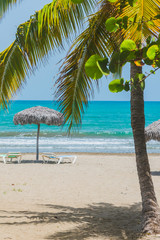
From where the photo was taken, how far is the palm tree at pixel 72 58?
4738 millimetres

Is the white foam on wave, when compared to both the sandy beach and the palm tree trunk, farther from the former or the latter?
the palm tree trunk

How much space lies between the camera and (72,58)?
17.1ft

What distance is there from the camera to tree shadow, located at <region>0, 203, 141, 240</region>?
4.80 meters

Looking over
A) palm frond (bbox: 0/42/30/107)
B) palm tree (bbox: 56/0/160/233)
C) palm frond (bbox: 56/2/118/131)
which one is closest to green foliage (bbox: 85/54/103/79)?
palm tree (bbox: 56/0/160/233)

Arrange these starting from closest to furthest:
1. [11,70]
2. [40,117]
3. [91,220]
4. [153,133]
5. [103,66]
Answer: [103,66], [11,70], [91,220], [153,133], [40,117]

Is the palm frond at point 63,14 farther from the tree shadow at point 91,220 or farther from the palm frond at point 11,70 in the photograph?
the tree shadow at point 91,220

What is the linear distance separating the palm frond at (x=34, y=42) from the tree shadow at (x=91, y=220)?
6.06 ft

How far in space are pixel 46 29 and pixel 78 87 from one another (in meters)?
0.97

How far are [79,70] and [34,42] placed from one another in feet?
2.67

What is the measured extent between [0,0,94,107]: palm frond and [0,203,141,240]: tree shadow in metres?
1.85

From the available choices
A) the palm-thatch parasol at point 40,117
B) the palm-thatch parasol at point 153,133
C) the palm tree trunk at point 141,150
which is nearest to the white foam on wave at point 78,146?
the palm-thatch parasol at point 40,117

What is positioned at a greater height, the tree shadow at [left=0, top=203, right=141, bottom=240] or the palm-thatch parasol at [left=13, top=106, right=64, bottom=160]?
the palm-thatch parasol at [left=13, top=106, right=64, bottom=160]

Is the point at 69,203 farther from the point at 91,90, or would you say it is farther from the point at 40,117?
the point at 40,117

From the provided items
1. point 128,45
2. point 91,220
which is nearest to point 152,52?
point 128,45
